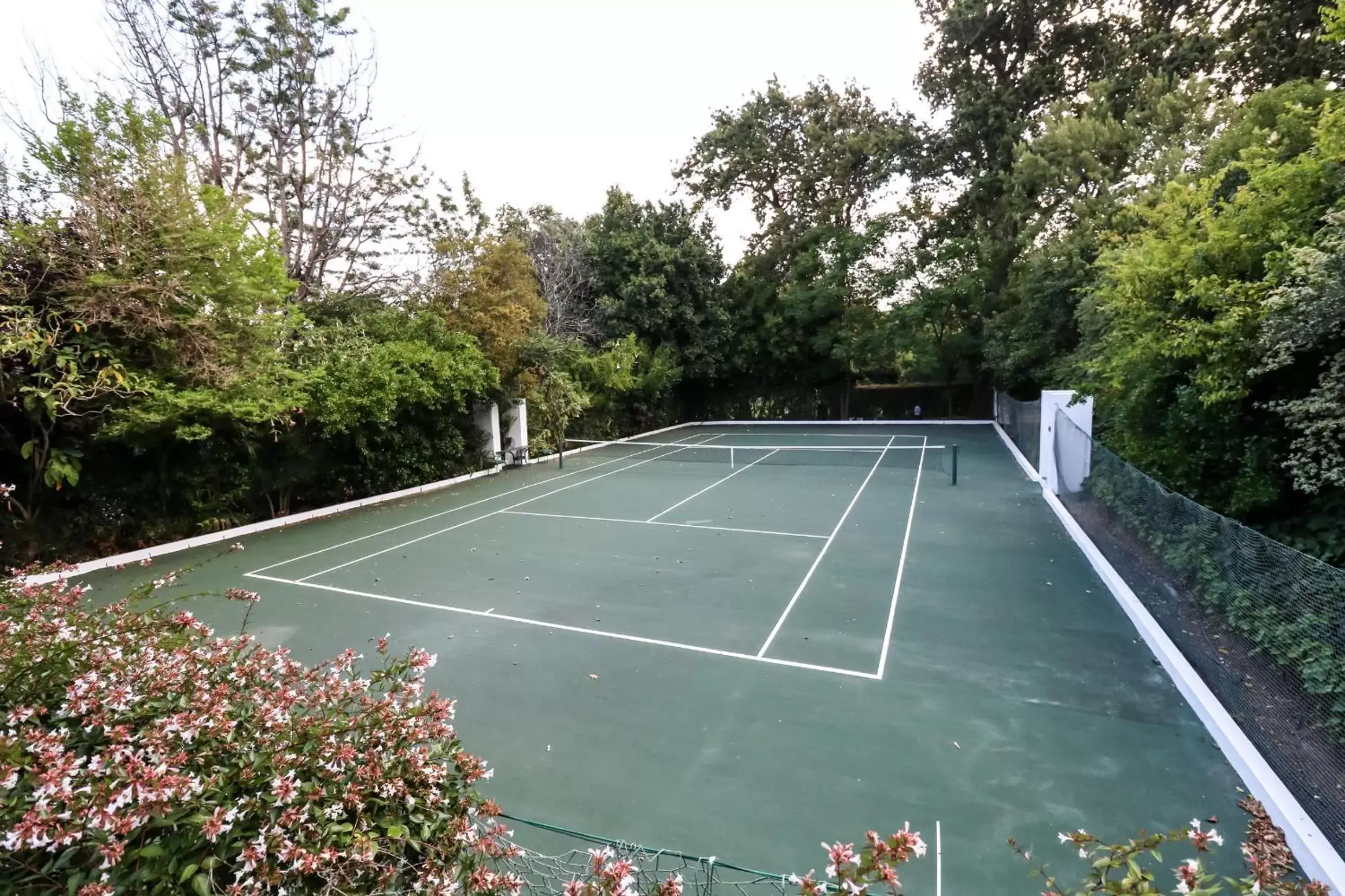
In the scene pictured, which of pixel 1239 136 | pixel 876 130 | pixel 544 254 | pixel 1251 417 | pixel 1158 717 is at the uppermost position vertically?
pixel 876 130

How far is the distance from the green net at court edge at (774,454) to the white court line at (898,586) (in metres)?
3.65

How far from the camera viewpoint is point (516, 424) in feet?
55.1

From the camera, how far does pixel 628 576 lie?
24.4 ft

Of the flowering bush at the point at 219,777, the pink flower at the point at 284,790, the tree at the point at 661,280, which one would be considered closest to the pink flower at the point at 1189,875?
the flowering bush at the point at 219,777

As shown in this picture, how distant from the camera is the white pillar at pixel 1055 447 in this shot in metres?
10.0

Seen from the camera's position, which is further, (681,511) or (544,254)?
(544,254)

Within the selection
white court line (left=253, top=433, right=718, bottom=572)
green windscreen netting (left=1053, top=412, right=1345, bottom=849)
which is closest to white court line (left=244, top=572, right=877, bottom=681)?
white court line (left=253, top=433, right=718, bottom=572)

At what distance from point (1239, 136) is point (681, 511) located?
8742 millimetres

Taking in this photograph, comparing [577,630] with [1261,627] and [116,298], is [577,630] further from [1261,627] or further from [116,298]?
[116,298]

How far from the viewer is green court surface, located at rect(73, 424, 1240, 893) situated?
340 cm

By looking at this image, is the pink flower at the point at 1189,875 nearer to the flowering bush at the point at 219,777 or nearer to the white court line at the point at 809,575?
the flowering bush at the point at 219,777

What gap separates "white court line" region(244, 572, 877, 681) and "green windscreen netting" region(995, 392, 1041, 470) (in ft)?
29.9

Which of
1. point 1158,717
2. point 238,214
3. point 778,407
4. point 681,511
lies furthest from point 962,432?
point 238,214

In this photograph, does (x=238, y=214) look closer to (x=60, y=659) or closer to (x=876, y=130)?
(x=60, y=659)
